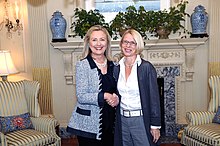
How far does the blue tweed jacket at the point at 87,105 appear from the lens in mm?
2191

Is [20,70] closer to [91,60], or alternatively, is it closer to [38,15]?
[38,15]

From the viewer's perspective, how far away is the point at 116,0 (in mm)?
4430

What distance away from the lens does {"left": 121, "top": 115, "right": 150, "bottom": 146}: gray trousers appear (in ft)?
7.50

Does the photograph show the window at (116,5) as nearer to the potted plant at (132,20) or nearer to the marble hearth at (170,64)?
the potted plant at (132,20)

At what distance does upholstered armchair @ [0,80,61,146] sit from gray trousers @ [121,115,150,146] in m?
1.10

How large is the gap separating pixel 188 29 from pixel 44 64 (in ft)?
Answer: 6.93

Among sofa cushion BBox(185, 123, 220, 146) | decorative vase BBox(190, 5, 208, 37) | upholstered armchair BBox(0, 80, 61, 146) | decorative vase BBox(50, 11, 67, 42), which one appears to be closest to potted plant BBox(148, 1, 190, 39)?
decorative vase BBox(190, 5, 208, 37)

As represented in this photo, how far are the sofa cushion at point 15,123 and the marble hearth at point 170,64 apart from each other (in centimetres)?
110

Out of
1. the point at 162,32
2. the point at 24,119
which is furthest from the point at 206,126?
the point at 24,119

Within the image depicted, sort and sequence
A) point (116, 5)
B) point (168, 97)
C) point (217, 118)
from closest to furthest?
1. point (217, 118)
2. point (168, 97)
3. point (116, 5)

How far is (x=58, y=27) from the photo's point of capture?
4074mm

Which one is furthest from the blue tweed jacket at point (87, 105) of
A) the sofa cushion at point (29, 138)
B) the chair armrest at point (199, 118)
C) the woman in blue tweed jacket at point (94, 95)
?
the chair armrest at point (199, 118)

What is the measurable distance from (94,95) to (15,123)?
4.92 ft

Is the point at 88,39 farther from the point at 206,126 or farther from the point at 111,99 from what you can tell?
the point at 206,126
